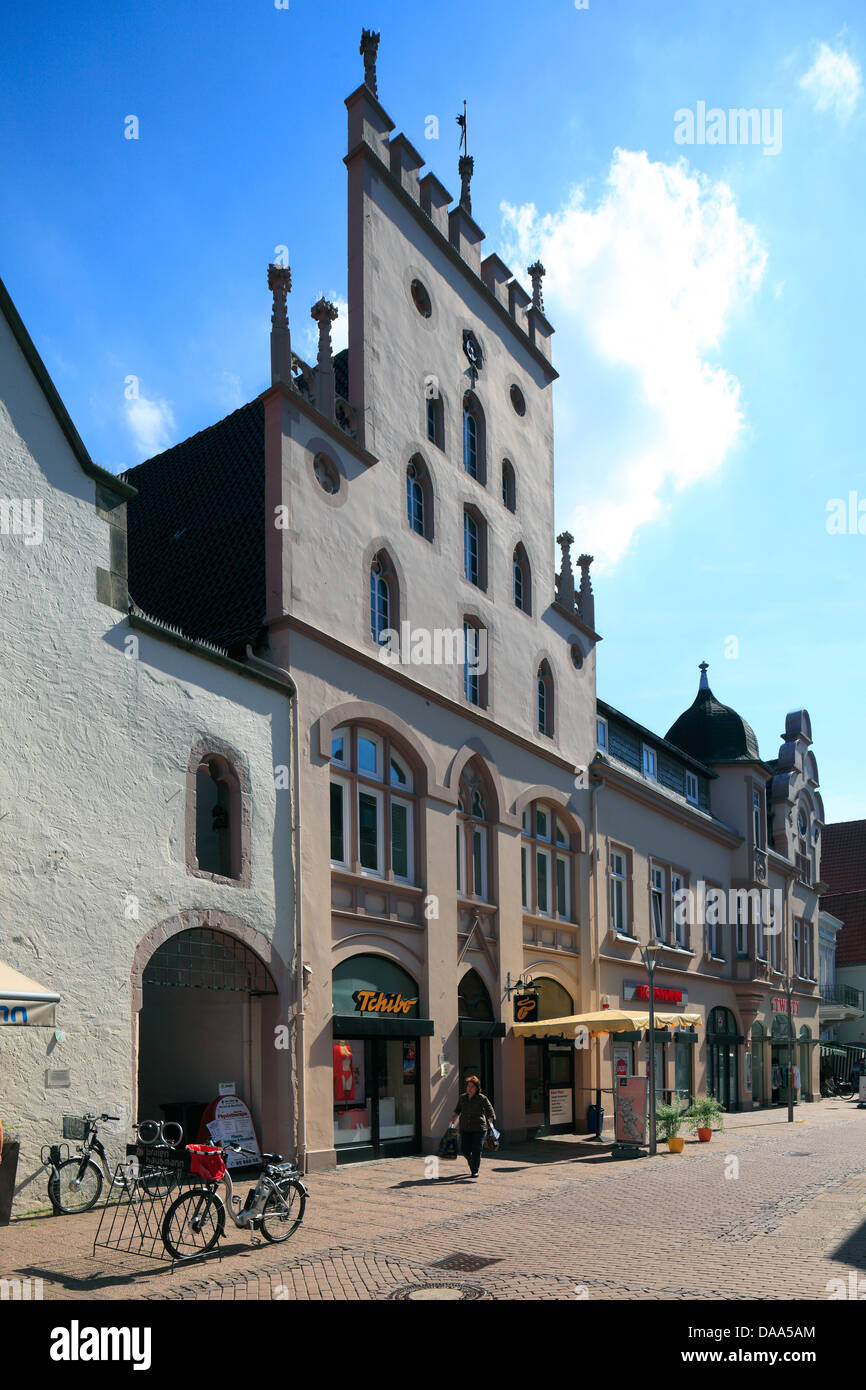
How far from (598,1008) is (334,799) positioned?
38.9 feet

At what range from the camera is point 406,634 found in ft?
76.1

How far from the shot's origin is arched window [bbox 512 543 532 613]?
1149 inches

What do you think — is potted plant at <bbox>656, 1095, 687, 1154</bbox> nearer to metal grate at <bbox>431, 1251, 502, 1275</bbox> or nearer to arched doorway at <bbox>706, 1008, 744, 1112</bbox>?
metal grate at <bbox>431, 1251, 502, 1275</bbox>

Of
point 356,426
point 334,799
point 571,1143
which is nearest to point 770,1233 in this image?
point 334,799

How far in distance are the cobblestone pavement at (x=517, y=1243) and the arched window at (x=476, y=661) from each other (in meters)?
9.65

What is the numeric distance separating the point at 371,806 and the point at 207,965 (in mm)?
5125

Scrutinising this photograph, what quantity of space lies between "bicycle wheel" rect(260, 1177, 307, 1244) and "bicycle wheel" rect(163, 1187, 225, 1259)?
67 cm

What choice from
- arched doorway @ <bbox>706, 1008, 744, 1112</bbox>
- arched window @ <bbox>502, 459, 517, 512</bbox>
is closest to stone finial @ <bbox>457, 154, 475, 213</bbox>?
arched window @ <bbox>502, 459, 517, 512</bbox>

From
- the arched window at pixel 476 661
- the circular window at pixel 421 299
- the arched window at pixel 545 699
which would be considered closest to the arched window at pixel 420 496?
the arched window at pixel 476 661

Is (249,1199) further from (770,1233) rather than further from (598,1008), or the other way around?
(598,1008)

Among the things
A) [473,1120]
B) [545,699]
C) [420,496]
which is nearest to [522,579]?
[545,699]

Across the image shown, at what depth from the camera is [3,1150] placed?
41.9 feet

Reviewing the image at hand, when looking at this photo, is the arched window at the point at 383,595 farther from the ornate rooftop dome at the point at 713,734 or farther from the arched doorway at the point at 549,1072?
the ornate rooftop dome at the point at 713,734

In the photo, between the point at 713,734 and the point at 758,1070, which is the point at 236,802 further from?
the point at 758,1070
